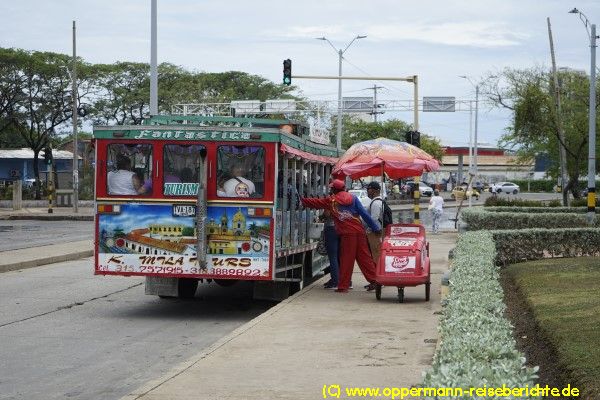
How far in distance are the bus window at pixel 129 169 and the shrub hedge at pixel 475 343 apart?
5.01 m

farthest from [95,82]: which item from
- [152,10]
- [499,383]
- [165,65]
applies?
[499,383]

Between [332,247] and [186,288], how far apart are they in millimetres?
2624

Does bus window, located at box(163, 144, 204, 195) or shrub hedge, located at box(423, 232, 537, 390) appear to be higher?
bus window, located at box(163, 144, 204, 195)

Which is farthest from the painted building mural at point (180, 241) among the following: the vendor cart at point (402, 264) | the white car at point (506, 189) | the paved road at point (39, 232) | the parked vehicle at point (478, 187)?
the white car at point (506, 189)

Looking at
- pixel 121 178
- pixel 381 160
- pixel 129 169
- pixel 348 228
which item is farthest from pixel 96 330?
pixel 381 160

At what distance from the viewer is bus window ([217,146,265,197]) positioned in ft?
50.0

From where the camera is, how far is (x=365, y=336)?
12312 millimetres

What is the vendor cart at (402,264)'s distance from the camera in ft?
51.5

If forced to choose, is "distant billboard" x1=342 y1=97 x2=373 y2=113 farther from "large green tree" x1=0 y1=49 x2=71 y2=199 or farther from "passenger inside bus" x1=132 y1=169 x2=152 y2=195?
"passenger inside bus" x1=132 y1=169 x2=152 y2=195

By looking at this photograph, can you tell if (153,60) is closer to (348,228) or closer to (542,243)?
(542,243)

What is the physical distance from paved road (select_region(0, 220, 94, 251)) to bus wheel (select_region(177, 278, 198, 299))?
12477 millimetres

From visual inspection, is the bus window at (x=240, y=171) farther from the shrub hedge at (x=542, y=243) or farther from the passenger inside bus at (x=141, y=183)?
the shrub hedge at (x=542, y=243)

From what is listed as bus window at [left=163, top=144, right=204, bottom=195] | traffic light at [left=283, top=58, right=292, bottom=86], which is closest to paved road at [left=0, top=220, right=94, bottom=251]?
traffic light at [left=283, top=58, right=292, bottom=86]

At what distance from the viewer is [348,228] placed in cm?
1716
